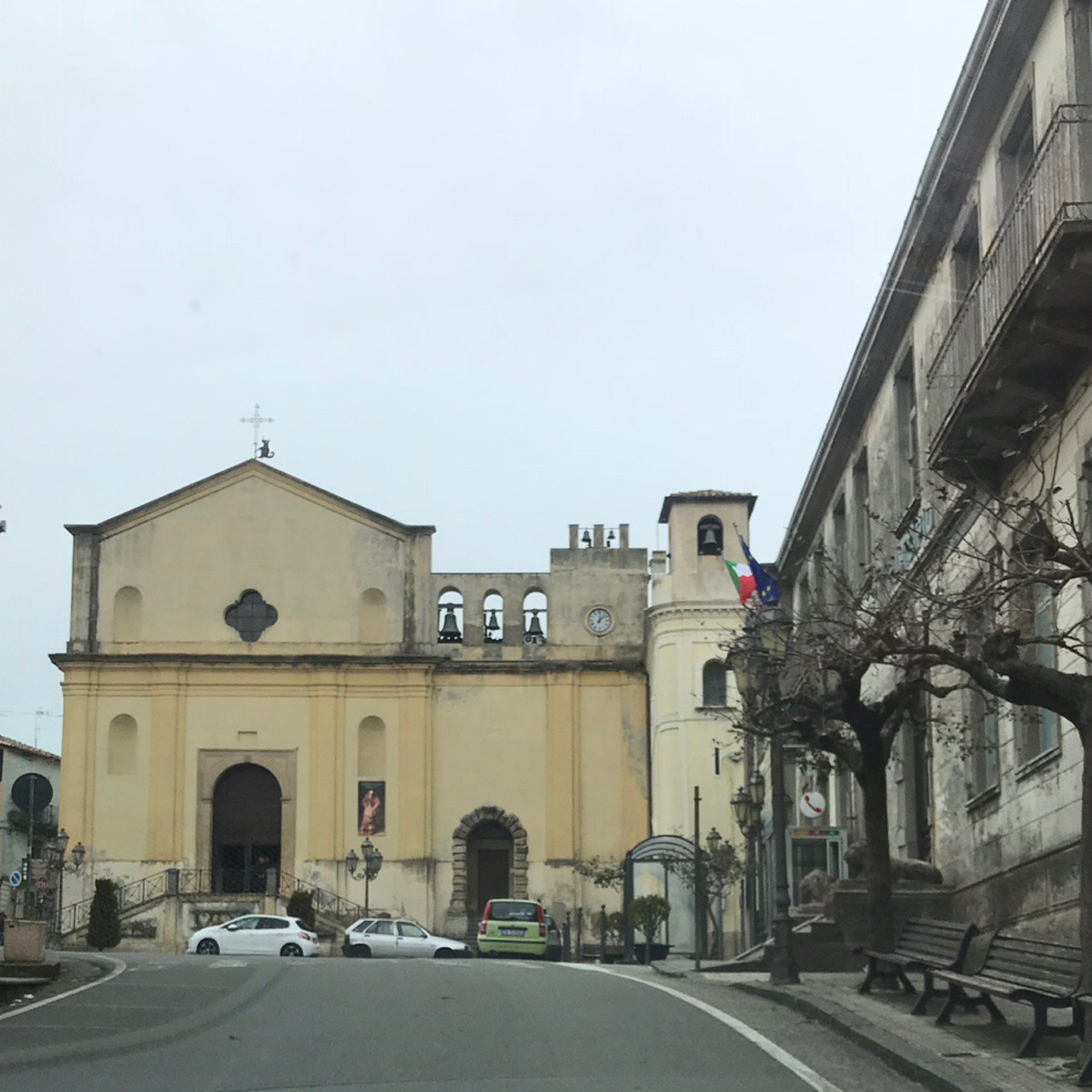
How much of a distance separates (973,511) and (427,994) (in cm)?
899

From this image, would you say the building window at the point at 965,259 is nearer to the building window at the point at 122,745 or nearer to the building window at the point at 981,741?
the building window at the point at 981,741

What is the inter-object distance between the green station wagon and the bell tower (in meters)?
11.8

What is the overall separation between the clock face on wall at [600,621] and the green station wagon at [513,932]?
17.6 meters

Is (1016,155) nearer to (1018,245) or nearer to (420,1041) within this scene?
(1018,245)

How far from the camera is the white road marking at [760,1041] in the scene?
13.3 meters

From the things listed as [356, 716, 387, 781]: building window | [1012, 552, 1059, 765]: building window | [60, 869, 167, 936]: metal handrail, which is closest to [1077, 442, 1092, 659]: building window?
[1012, 552, 1059, 765]: building window

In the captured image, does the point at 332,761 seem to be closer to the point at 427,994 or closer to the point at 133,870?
the point at 133,870

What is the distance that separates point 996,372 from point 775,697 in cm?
464

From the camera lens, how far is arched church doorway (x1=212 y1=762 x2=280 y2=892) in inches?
2410

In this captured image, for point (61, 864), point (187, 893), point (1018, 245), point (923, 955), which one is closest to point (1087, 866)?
point (923, 955)

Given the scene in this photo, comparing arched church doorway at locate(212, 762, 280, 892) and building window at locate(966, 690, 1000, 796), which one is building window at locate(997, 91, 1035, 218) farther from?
arched church doorway at locate(212, 762, 280, 892)

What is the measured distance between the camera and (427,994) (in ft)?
65.5

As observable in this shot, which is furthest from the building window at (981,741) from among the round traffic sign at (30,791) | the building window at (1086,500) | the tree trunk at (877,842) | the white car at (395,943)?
the round traffic sign at (30,791)

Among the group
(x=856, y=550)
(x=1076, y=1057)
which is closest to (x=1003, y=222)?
(x=1076, y=1057)
